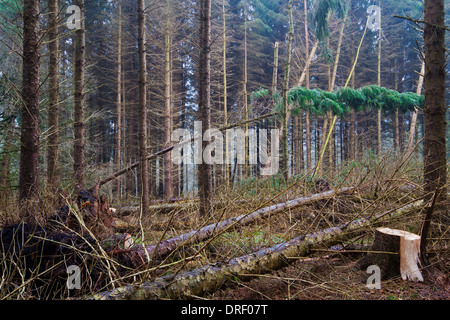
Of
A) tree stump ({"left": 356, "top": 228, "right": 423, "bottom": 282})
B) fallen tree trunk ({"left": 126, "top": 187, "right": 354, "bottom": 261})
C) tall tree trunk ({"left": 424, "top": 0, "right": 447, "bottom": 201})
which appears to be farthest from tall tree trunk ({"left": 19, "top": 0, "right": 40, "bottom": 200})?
tall tree trunk ({"left": 424, "top": 0, "right": 447, "bottom": 201})

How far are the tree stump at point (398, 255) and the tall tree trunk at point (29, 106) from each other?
18.0ft

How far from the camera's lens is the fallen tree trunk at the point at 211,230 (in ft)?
10.4

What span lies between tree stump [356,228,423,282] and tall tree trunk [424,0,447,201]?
1.32 metres

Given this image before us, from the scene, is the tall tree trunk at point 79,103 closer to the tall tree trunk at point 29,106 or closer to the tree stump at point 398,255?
the tall tree trunk at point 29,106

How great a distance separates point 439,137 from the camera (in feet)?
13.0

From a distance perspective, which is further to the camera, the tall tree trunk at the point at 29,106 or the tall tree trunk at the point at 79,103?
the tall tree trunk at the point at 79,103

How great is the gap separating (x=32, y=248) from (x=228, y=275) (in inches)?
89.8

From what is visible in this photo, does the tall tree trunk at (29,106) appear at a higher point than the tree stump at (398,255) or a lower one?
higher

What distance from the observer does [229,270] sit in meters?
2.77

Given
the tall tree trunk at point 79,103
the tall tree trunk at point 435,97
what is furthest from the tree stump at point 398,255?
the tall tree trunk at point 79,103

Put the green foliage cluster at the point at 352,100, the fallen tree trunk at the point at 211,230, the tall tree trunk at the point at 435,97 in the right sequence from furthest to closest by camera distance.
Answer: the green foliage cluster at the point at 352,100 → the tall tree trunk at the point at 435,97 → the fallen tree trunk at the point at 211,230

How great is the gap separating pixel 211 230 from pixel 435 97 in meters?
3.97

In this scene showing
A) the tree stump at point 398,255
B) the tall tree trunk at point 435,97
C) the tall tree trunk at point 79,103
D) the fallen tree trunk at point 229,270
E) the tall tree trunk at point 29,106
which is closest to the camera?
the fallen tree trunk at point 229,270

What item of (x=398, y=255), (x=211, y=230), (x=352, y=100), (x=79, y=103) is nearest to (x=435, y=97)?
(x=398, y=255)
